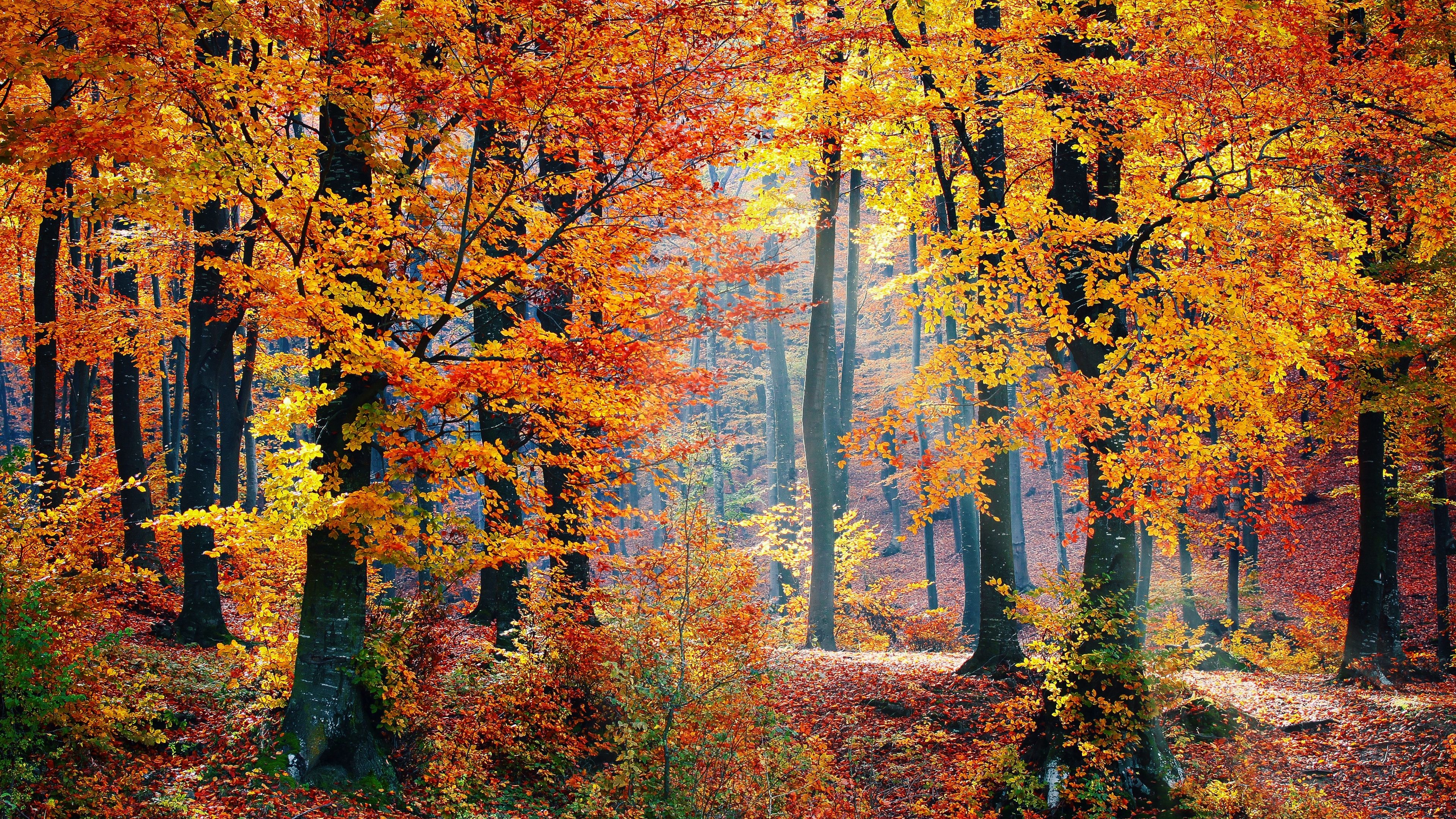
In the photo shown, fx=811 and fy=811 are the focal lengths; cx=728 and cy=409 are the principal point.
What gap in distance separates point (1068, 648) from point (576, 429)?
5517mm

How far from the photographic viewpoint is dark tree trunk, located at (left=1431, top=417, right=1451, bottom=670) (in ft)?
49.3

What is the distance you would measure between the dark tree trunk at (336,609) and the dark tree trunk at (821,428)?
840 cm

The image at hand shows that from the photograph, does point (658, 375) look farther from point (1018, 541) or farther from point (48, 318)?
point (1018, 541)

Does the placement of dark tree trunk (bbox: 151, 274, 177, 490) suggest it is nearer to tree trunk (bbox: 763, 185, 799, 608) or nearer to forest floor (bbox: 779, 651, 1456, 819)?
tree trunk (bbox: 763, 185, 799, 608)

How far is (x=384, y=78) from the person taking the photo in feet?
21.8

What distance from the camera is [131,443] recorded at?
12773mm

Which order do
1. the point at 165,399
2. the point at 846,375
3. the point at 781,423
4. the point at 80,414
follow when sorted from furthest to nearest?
the point at 781,423
the point at 165,399
the point at 846,375
the point at 80,414

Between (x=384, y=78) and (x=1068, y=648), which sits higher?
(x=384, y=78)

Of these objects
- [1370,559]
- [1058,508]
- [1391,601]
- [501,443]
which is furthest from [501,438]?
[1058,508]

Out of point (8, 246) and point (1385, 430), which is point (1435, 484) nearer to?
point (1385, 430)

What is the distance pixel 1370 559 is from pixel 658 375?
1185cm

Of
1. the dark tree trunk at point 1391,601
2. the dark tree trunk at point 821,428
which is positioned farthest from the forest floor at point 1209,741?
the dark tree trunk at point 821,428

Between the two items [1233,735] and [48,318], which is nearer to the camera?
[1233,735]

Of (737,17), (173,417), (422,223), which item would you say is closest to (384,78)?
(422,223)
